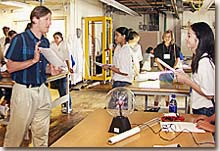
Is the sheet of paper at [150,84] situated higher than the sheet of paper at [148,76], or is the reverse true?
the sheet of paper at [148,76]

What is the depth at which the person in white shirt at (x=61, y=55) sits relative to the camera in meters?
1.89

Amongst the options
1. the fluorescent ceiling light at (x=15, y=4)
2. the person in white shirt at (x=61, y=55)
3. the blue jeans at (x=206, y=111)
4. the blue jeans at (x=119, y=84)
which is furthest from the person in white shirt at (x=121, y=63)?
the fluorescent ceiling light at (x=15, y=4)

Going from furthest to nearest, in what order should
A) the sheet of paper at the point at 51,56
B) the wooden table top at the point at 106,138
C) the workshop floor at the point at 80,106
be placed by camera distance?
the workshop floor at the point at 80,106
the sheet of paper at the point at 51,56
the wooden table top at the point at 106,138

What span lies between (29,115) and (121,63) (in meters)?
0.66

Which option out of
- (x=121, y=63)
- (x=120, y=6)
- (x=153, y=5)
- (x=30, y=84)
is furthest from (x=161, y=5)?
(x=30, y=84)

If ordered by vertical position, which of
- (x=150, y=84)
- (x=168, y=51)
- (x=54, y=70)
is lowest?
(x=150, y=84)

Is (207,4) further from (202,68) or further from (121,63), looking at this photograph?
(121,63)

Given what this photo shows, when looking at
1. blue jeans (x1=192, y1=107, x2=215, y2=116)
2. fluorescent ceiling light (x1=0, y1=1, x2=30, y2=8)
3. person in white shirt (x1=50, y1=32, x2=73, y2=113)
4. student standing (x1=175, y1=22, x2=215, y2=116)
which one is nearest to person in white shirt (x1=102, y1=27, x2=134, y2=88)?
person in white shirt (x1=50, y1=32, x2=73, y2=113)

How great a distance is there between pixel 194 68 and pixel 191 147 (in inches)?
18.3

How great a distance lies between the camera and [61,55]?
1941 millimetres

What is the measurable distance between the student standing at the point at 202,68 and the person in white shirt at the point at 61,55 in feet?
2.35

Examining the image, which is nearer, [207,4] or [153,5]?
[207,4]

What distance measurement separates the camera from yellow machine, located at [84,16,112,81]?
2.01 metres

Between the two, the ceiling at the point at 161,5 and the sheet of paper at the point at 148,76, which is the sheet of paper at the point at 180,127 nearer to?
the sheet of paper at the point at 148,76
